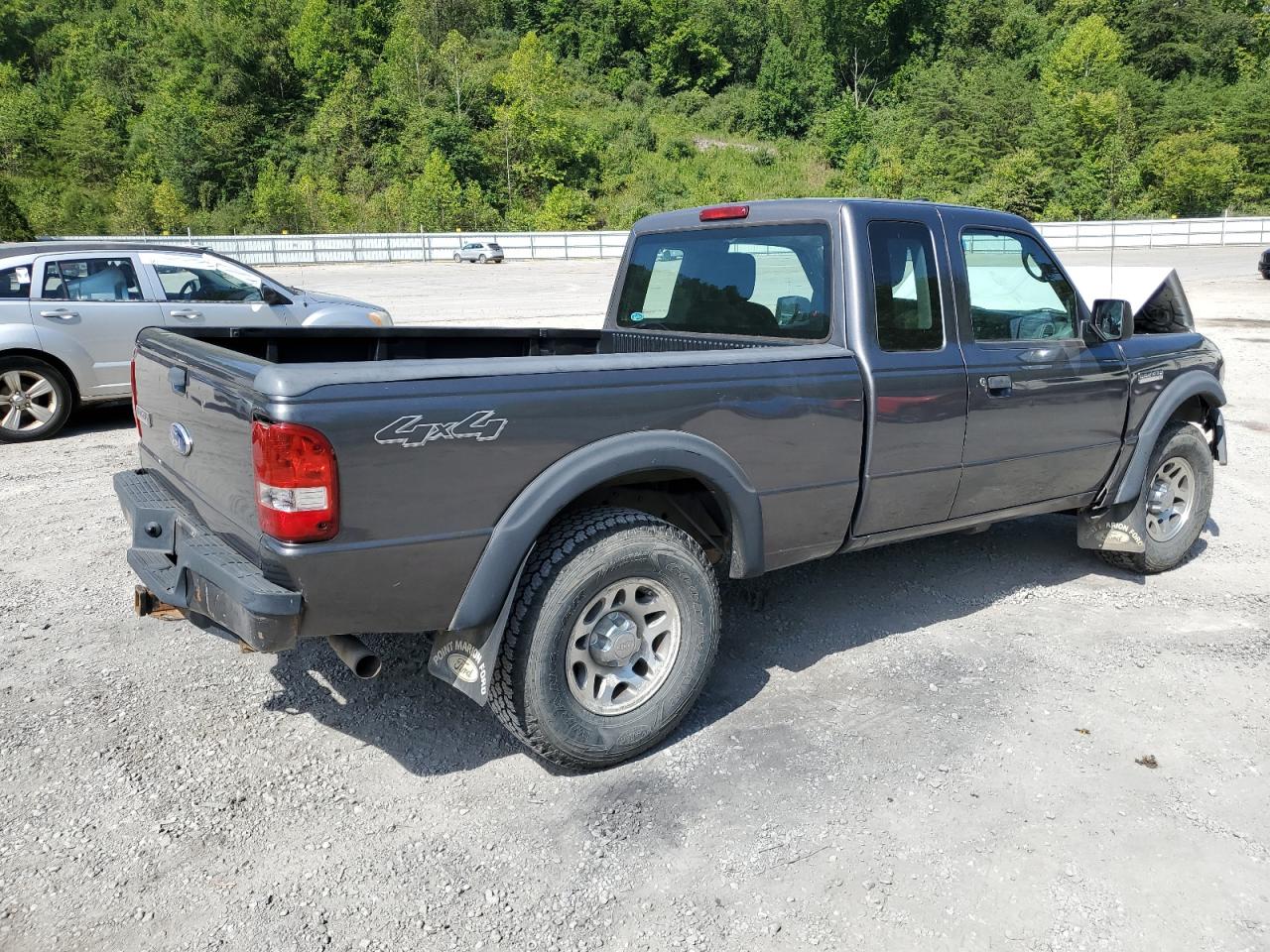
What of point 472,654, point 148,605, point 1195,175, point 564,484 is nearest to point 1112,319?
point 564,484

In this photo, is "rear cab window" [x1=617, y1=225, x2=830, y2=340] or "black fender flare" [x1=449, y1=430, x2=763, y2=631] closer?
"black fender flare" [x1=449, y1=430, x2=763, y2=631]

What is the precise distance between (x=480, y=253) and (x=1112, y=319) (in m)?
42.3

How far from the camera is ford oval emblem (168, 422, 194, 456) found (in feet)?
11.2

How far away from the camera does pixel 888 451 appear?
13.1 ft

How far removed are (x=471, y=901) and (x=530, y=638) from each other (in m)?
0.79

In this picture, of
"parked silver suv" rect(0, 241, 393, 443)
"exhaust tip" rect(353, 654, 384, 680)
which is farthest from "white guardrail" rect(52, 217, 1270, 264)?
"exhaust tip" rect(353, 654, 384, 680)

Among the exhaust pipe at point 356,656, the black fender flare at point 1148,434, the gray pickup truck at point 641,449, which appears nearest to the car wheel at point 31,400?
the gray pickup truck at point 641,449

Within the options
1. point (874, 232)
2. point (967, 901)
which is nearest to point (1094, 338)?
point (874, 232)

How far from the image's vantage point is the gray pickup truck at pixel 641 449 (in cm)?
284

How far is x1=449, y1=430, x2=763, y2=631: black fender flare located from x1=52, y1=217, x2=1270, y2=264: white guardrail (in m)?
41.9

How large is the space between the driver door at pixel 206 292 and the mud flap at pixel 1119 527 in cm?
759

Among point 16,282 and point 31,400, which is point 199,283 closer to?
point 16,282

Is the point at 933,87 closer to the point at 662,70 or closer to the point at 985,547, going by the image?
the point at 662,70

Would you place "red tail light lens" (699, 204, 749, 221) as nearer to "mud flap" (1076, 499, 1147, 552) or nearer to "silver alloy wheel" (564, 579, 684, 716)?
"silver alloy wheel" (564, 579, 684, 716)
